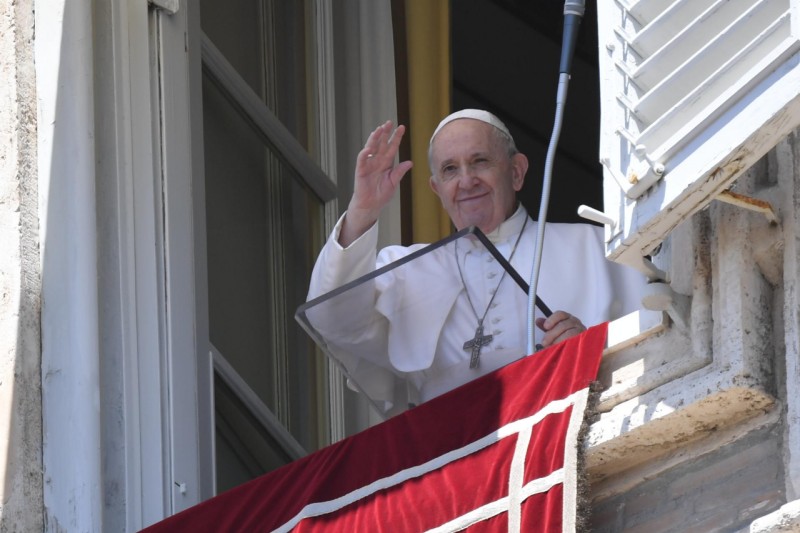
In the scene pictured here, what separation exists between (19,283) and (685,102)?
1708mm

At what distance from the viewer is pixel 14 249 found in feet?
15.6

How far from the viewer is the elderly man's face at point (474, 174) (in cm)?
518

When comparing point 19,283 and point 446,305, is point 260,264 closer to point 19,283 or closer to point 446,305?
point 19,283

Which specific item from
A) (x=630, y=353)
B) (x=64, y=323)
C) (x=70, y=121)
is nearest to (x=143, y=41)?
(x=70, y=121)

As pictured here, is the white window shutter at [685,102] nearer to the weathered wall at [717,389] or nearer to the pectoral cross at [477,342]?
the weathered wall at [717,389]

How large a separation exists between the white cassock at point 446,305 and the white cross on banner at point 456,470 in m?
0.36

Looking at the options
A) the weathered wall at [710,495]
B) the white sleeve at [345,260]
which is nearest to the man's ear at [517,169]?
the white sleeve at [345,260]

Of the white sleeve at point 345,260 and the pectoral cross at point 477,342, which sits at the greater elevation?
the white sleeve at point 345,260

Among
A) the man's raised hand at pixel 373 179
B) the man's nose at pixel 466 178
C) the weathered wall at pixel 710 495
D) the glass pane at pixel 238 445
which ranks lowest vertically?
the weathered wall at pixel 710 495

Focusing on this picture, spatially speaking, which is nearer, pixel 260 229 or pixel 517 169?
pixel 517 169

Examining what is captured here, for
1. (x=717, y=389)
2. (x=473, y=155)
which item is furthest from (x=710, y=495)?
(x=473, y=155)

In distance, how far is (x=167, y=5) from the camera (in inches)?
198

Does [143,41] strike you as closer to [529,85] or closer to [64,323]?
[64,323]

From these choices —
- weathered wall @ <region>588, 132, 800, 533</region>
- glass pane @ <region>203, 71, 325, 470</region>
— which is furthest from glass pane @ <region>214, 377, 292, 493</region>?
weathered wall @ <region>588, 132, 800, 533</region>
